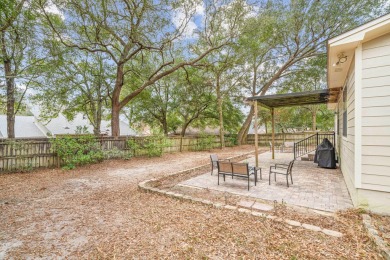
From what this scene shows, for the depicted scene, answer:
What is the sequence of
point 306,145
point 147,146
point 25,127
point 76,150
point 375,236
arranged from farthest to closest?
point 25,127
point 147,146
point 306,145
point 76,150
point 375,236

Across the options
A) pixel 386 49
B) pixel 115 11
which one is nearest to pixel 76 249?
pixel 386 49

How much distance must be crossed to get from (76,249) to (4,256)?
89 centimetres

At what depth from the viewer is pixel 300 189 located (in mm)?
5078

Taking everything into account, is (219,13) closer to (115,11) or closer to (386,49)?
(115,11)

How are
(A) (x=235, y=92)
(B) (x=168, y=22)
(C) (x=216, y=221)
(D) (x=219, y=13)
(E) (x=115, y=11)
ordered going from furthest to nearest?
(A) (x=235, y=92)
(D) (x=219, y=13)
(B) (x=168, y=22)
(E) (x=115, y=11)
(C) (x=216, y=221)

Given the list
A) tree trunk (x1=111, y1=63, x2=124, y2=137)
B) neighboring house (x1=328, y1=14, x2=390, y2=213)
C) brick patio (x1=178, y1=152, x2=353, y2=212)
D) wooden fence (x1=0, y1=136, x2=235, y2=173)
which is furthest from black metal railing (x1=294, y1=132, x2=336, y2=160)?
tree trunk (x1=111, y1=63, x2=124, y2=137)

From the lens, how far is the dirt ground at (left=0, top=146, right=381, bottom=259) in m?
2.52

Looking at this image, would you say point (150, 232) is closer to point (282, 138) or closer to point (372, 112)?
point (372, 112)

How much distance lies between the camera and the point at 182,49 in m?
14.2

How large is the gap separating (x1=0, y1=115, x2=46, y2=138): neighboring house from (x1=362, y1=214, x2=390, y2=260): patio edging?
2668 centimetres

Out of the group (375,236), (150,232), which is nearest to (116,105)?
(150,232)

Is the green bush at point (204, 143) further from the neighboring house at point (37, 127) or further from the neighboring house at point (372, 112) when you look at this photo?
the neighboring house at point (37, 127)

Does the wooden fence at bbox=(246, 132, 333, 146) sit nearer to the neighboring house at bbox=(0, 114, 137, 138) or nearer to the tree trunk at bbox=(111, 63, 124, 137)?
the tree trunk at bbox=(111, 63, 124, 137)

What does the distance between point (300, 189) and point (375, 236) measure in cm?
236
